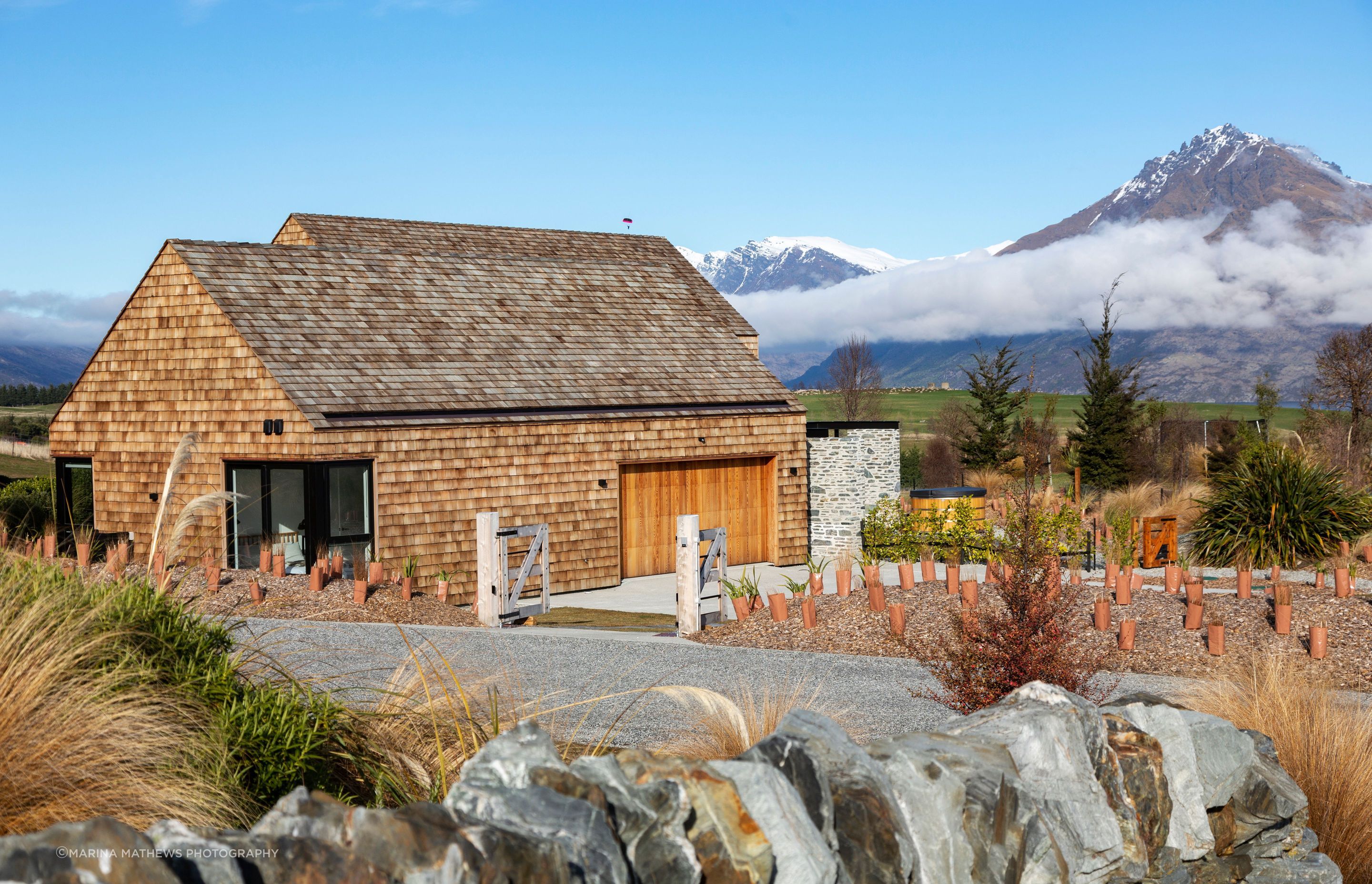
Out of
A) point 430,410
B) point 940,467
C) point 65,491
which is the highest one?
point 430,410

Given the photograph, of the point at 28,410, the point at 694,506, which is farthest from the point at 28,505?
the point at 28,410

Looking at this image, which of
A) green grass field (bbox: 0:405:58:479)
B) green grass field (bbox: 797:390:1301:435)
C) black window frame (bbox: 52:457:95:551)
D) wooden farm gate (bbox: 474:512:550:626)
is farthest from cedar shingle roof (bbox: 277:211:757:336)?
green grass field (bbox: 797:390:1301:435)

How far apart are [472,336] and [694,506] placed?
15.4ft

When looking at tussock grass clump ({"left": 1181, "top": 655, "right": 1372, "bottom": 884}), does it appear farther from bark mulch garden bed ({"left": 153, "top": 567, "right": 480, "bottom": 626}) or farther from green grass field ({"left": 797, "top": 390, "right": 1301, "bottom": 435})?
green grass field ({"left": 797, "top": 390, "right": 1301, "bottom": 435})

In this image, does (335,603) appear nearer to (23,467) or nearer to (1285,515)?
(1285,515)

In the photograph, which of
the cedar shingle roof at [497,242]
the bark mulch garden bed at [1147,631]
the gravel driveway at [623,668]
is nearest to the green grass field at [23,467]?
the cedar shingle roof at [497,242]

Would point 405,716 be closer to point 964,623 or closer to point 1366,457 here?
point 964,623

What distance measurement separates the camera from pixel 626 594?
17.4 meters

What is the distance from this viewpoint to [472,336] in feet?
60.9

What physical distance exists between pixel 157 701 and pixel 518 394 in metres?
13.5

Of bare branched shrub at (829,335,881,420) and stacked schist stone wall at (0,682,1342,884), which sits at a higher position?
bare branched shrub at (829,335,881,420)

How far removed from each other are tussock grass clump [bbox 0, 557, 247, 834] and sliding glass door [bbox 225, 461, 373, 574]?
11.5 m

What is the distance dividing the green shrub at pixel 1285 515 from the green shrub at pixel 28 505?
18482 millimetres

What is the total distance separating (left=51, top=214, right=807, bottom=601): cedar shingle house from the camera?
16.2 meters
